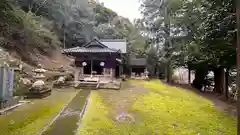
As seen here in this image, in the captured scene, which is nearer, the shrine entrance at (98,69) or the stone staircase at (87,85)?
the stone staircase at (87,85)

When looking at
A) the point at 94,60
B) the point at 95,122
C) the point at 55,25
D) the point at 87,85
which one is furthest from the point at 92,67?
the point at 55,25

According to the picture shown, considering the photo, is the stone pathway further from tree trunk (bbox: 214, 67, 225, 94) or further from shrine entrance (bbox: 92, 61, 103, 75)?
tree trunk (bbox: 214, 67, 225, 94)

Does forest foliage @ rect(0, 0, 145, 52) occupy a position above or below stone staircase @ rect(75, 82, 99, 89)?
above

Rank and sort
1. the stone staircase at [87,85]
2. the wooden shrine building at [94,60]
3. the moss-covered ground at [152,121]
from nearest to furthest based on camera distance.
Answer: the moss-covered ground at [152,121], the stone staircase at [87,85], the wooden shrine building at [94,60]

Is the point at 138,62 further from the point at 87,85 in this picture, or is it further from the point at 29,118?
the point at 29,118

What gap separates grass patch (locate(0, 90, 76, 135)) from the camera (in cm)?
628

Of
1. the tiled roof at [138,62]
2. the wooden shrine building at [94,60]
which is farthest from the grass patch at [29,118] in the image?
the tiled roof at [138,62]

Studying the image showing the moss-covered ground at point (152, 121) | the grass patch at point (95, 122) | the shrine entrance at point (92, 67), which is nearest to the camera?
the grass patch at point (95, 122)

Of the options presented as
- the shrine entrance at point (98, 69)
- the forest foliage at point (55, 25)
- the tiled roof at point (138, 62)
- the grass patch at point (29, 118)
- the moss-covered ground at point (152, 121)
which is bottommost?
the moss-covered ground at point (152, 121)

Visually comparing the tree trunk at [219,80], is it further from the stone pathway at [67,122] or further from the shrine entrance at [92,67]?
the stone pathway at [67,122]

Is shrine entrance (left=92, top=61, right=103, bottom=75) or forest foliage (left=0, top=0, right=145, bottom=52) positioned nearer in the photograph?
forest foliage (left=0, top=0, right=145, bottom=52)

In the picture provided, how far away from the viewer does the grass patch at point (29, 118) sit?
247 inches

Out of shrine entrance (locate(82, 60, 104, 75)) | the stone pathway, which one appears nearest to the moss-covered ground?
the stone pathway

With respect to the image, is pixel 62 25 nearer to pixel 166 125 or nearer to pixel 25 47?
pixel 25 47
